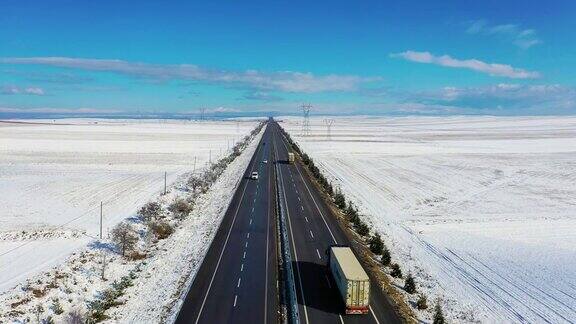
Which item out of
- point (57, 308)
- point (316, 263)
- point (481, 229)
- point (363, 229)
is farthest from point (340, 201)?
point (57, 308)

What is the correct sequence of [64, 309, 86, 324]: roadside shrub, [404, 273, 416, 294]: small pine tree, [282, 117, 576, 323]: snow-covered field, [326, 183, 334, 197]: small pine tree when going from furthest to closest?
1. [326, 183, 334, 197]: small pine tree
2. [404, 273, 416, 294]: small pine tree
3. [282, 117, 576, 323]: snow-covered field
4. [64, 309, 86, 324]: roadside shrub

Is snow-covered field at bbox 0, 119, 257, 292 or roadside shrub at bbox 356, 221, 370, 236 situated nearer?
snow-covered field at bbox 0, 119, 257, 292

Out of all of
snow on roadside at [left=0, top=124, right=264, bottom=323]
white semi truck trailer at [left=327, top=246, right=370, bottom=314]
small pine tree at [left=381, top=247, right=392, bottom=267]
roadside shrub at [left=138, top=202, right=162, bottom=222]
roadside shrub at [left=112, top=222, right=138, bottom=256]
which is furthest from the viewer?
roadside shrub at [left=138, top=202, right=162, bottom=222]

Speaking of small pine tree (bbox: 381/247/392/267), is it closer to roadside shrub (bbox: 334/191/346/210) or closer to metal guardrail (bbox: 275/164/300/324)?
metal guardrail (bbox: 275/164/300/324)

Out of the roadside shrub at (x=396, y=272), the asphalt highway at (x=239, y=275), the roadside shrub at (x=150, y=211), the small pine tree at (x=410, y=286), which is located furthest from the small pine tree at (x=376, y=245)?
the roadside shrub at (x=150, y=211)

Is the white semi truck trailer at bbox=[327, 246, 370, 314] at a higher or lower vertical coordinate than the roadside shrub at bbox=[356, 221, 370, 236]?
higher

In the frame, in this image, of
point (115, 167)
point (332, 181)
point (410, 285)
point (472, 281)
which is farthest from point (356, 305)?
point (115, 167)

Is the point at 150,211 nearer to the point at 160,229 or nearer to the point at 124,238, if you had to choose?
the point at 160,229

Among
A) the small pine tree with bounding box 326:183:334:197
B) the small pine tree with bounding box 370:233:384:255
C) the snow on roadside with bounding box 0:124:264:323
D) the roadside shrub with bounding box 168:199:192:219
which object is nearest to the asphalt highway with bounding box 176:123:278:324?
the snow on roadside with bounding box 0:124:264:323

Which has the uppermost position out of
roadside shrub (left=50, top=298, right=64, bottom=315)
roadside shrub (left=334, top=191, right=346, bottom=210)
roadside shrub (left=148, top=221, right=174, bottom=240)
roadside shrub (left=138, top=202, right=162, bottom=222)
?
roadside shrub (left=334, top=191, right=346, bottom=210)
